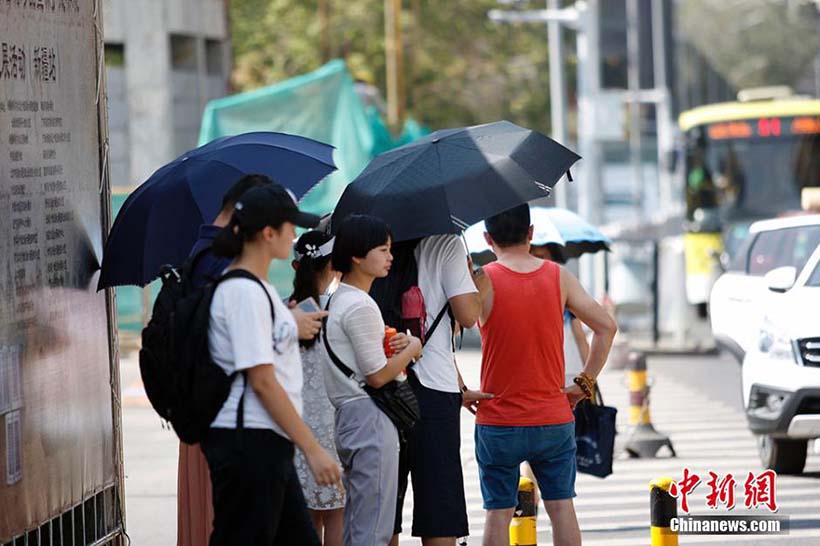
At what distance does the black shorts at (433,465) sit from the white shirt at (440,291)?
0.06 m

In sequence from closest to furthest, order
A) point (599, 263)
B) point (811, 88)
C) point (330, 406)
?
point (330, 406) → point (599, 263) → point (811, 88)

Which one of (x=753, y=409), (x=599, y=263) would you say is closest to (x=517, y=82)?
(x=599, y=263)

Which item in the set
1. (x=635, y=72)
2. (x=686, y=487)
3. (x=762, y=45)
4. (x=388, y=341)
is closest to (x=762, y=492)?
(x=686, y=487)

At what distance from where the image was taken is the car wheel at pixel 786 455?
11.5 meters

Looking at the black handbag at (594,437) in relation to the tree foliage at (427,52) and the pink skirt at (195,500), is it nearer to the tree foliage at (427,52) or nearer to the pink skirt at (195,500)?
the pink skirt at (195,500)

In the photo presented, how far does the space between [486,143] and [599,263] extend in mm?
18082

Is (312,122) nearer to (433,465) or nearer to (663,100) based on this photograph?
(433,465)

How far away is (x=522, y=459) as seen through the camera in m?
7.28

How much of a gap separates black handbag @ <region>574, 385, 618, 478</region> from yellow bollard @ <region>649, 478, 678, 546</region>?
1685mm

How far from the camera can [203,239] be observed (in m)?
6.45

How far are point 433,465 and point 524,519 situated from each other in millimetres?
874

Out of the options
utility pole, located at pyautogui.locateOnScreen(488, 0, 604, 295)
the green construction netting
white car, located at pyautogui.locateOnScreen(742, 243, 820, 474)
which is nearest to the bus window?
utility pole, located at pyautogui.locateOnScreen(488, 0, 604, 295)

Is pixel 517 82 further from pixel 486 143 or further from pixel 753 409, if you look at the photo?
pixel 486 143

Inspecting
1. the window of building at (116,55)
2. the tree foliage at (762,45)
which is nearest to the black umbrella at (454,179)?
the window of building at (116,55)
